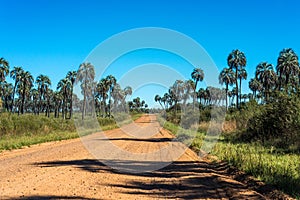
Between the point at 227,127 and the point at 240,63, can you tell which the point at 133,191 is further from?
the point at 240,63

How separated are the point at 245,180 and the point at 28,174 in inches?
260

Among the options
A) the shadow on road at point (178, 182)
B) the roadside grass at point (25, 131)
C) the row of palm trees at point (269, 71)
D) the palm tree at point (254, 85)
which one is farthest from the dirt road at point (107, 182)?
the palm tree at point (254, 85)

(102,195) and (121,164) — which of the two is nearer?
(102,195)

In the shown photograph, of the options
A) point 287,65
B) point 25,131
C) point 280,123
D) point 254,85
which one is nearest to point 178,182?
point 280,123

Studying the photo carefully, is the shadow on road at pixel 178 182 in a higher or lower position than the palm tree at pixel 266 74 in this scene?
lower

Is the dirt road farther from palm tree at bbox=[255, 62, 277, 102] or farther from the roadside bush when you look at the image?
palm tree at bbox=[255, 62, 277, 102]

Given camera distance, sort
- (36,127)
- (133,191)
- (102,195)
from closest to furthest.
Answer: (102,195) → (133,191) → (36,127)

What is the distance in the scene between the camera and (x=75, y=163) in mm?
13180

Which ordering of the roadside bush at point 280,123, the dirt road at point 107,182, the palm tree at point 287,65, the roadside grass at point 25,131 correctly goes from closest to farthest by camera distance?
the dirt road at point 107,182 < the roadside bush at point 280,123 < the roadside grass at point 25,131 < the palm tree at point 287,65

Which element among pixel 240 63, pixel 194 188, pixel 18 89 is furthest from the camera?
pixel 18 89

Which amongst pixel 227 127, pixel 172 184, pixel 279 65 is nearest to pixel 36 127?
pixel 227 127

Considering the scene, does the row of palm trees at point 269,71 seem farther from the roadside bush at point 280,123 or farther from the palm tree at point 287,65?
the roadside bush at point 280,123

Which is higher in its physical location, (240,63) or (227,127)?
(240,63)

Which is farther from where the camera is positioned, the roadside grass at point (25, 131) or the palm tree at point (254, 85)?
the palm tree at point (254, 85)
